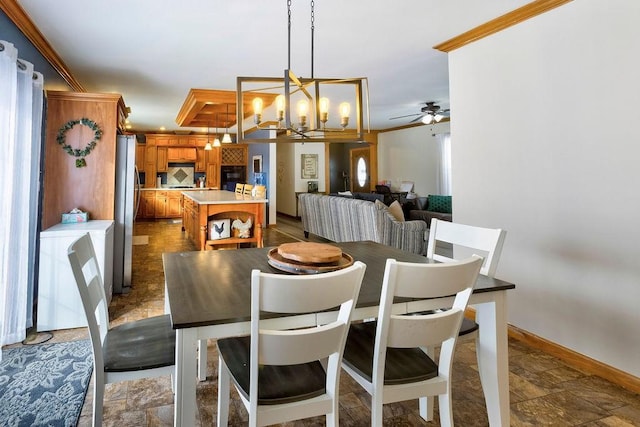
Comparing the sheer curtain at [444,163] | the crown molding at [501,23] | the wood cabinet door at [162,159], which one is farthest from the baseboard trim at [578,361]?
the wood cabinet door at [162,159]

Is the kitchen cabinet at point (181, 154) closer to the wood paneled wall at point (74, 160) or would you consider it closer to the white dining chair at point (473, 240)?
the wood paneled wall at point (74, 160)

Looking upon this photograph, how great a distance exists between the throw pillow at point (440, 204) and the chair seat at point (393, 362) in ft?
18.3

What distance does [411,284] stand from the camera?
1.21 m

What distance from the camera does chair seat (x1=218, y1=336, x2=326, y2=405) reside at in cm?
121

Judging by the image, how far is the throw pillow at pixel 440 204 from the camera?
6789 mm

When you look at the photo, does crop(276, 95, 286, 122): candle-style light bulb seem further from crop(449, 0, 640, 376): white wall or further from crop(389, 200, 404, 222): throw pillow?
crop(389, 200, 404, 222): throw pillow

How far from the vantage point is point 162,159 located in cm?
979

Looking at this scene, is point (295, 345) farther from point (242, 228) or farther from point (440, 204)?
Answer: point (440, 204)

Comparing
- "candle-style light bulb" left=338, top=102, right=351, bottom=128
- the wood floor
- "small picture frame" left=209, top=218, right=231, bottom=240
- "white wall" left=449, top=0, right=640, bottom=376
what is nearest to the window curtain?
the wood floor

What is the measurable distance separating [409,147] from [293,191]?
128 inches

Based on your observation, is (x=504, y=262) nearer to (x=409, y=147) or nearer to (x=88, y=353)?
(x=88, y=353)

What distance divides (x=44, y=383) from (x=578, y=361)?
315cm

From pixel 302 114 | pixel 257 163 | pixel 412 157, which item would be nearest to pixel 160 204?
pixel 257 163

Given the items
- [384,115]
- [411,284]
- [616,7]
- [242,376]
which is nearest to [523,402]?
[411,284]
